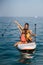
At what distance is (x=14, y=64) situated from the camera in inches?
663

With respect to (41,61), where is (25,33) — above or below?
above

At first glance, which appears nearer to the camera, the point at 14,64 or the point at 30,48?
the point at 14,64

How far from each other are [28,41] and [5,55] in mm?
2193

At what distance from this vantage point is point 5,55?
20.1 metres

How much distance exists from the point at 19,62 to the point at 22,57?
1.28 metres

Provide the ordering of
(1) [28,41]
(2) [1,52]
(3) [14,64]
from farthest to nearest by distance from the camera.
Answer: (2) [1,52], (1) [28,41], (3) [14,64]

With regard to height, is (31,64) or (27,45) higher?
(27,45)

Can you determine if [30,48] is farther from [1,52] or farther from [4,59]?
[1,52]

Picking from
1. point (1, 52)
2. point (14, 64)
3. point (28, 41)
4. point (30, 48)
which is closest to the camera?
point (14, 64)

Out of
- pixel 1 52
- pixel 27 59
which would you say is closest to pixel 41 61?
pixel 27 59

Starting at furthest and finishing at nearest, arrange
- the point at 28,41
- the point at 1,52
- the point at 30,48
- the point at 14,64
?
the point at 1,52
the point at 28,41
the point at 30,48
the point at 14,64

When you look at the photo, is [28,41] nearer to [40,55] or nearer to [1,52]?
[40,55]

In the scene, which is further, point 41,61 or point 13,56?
point 13,56

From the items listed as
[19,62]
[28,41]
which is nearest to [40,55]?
[28,41]
